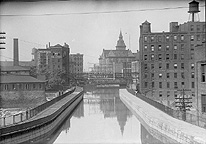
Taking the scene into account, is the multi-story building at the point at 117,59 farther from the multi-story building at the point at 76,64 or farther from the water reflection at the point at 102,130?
the water reflection at the point at 102,130

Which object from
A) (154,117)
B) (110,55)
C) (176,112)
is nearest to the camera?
(176,112)

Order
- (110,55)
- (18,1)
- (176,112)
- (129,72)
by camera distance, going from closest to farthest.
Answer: (18,1) → (176,112) → (110,55) → (129,72)

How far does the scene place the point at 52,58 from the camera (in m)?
9.42

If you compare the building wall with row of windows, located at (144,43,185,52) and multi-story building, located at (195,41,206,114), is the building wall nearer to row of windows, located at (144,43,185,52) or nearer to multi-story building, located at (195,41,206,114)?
row of windows, located at (144,43,185,52)

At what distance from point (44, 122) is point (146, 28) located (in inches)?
134

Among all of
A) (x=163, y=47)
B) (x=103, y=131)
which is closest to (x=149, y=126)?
(x=103, y=131)

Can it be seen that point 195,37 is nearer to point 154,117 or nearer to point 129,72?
point 154,117

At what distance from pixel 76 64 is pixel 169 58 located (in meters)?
2.89

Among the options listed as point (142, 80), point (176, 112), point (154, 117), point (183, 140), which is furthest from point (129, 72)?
point (183, 140)

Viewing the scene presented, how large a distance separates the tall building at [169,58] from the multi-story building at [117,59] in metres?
0.50

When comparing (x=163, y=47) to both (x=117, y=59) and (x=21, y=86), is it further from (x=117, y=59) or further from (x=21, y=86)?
(x=21, y=86)

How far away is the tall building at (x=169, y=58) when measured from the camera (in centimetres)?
737

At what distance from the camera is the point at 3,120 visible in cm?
631

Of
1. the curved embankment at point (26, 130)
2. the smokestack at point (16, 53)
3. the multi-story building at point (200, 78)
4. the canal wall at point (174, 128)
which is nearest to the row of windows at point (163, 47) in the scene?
the multi-story building at point (200, 78)
